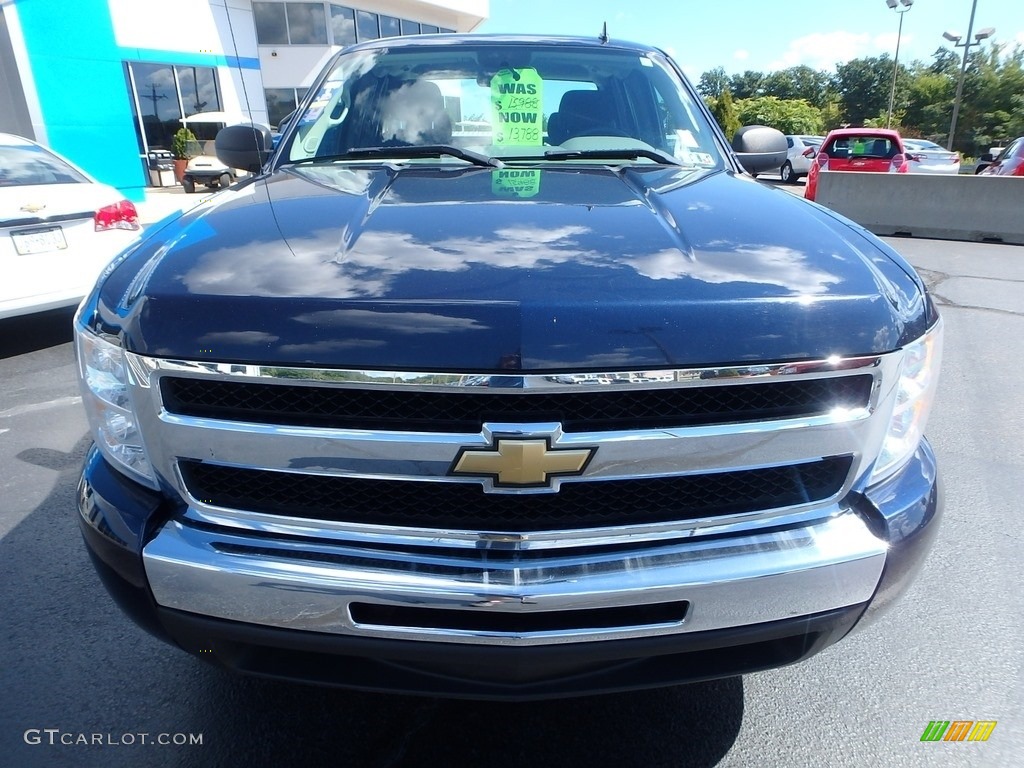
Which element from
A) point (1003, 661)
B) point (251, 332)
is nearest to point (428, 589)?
point (251, 332)

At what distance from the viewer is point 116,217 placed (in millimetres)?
5461

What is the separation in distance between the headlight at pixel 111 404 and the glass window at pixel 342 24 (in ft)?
84.6

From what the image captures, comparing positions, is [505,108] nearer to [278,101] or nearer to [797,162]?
[797,162]

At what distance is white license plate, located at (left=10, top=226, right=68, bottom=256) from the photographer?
16.0 ft

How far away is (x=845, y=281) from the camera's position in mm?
1487

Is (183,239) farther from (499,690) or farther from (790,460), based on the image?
(790,460)

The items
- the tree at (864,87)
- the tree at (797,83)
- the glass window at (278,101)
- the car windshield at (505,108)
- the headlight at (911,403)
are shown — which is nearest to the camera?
the headlight at (911,403)

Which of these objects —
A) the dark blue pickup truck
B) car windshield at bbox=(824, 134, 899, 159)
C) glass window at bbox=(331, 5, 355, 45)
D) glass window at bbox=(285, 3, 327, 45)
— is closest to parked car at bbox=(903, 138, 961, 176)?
car windshield at bbox=(824, 134, 899, 159)

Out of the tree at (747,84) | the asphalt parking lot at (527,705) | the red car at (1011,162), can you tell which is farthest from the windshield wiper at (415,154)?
the tree at (747,84)

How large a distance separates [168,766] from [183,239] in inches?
53.0

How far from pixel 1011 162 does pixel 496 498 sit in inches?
541

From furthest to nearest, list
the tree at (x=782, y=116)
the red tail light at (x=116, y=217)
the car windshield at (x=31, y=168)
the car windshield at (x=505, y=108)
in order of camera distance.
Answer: the tree at (x=782, y=116) → the red tail light at (x=116, y=217) → the car windshield at (x=31, y=168) → the car windshield at (x=505, y=108)

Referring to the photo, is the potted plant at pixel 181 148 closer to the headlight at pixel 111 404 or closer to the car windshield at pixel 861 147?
the car windshield at pixel 861 147

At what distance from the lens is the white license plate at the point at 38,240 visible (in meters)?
4.89
